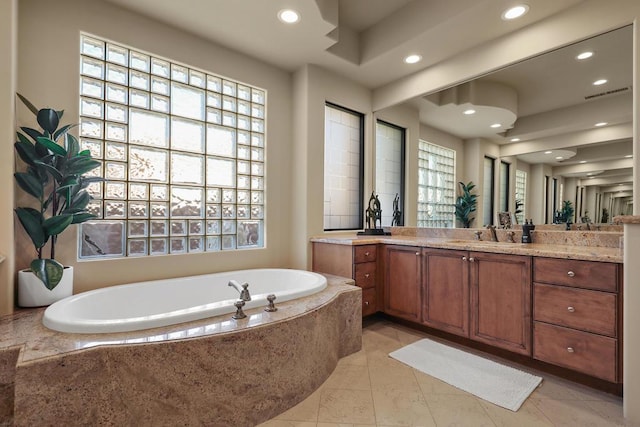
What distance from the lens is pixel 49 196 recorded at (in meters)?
1.93

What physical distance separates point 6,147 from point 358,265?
8.24 ft

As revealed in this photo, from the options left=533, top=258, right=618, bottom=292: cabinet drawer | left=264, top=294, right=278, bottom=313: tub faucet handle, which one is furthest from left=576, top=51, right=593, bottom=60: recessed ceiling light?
left=264, top=294, right=278, bottom=313: tub faucet handle

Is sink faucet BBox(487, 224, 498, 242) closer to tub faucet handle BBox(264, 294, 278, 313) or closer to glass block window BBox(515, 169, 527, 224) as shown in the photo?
glass block window BBox(515, 169, 527, 224)

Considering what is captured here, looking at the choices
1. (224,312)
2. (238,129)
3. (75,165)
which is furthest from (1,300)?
(238,129)

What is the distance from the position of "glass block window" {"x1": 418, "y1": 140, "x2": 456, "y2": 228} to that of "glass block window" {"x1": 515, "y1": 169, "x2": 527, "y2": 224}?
0.55 metres

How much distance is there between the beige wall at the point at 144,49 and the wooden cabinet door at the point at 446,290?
1.48m

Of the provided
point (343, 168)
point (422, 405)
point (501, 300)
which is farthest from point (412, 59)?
point (422, 405)

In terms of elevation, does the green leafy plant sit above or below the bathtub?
above

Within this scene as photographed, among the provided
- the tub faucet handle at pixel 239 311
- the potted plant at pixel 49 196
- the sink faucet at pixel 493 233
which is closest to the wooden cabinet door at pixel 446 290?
the sink faucet at pixel 493 233

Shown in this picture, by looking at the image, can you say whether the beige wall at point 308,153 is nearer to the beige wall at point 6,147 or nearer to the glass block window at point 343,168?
the glass block window at point 343,168

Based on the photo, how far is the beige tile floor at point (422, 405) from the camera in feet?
5.10

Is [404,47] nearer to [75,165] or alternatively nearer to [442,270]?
[442,270]

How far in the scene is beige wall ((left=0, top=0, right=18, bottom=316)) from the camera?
5.46 feet

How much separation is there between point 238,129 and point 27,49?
4.92 ft
